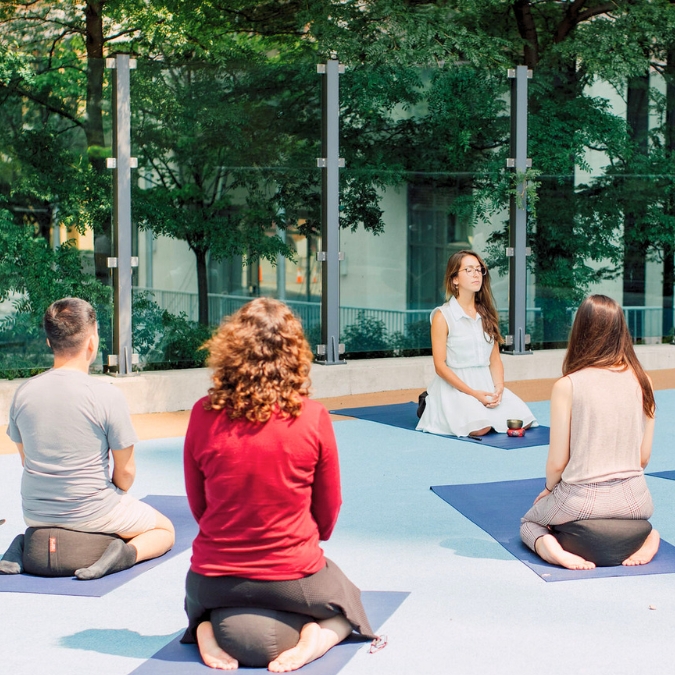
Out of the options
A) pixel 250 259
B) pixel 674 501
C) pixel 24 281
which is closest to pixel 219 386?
pixel 674 501

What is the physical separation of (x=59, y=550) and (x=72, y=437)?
0.47m

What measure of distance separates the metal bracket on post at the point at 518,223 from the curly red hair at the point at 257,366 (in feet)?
23.5

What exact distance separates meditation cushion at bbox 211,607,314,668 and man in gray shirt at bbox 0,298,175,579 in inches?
40.5

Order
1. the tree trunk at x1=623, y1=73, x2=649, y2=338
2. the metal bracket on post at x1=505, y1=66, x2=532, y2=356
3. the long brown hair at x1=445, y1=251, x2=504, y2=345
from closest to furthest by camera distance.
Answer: the long brown hair at x1=445, y1=251, x2=504, y2=345 → the metal bracket on post at x1=505, y1=66, x2=532, y2=356 → the tree trunk at x1=623, y1=73, x2=649, y2=338

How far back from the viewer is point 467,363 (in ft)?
24.1

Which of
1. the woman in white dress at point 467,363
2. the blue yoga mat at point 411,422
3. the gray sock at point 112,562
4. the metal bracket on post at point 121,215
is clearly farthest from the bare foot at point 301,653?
the metal bracket on post at point 121,215

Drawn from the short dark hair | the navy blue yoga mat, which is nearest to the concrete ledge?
the navy blue yoga mat

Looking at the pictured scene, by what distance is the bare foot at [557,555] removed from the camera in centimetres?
421

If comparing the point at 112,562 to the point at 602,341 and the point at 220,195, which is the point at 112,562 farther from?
the point at 220,195

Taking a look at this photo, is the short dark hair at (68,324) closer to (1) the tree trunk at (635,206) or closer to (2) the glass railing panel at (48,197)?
(2) the glass railing panel at (48,197)

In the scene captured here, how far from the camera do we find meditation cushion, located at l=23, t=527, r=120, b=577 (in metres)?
4.06

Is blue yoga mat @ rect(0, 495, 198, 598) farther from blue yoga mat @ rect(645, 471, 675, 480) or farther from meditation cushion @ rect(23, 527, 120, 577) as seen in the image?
blue yoga mat @ rect(645, 471, 675, 480)

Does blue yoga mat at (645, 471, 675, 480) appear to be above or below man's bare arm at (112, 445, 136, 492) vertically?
below

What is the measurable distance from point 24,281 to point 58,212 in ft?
2.07
